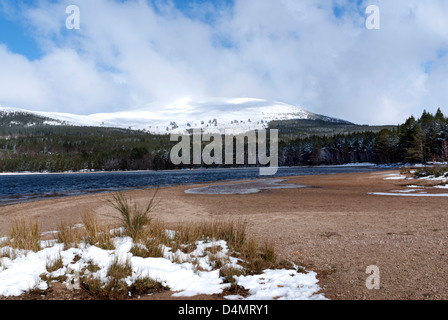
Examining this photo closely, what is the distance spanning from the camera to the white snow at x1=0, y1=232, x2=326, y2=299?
547cm

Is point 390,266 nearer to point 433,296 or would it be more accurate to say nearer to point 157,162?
point 433,296

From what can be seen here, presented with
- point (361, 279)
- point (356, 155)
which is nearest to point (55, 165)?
point (356, 155)

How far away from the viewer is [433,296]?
5066 millimetres

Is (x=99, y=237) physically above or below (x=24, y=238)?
above

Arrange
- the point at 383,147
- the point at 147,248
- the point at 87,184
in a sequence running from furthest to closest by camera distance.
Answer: the point at 383,147 → the point at 87,184 → the point at 147,248

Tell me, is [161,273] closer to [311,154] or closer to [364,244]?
[364,244]

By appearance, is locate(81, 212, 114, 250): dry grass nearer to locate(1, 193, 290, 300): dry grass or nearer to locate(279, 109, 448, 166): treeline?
locate(1, 193, 290, 300): dry grass

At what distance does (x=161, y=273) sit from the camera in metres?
6.02

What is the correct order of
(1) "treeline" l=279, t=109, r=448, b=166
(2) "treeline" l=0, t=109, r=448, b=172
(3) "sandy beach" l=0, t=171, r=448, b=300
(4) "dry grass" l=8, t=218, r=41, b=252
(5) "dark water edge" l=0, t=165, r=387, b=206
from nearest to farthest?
1. (3) "sandy beach" l=0, t=171, r=448, b=300
2. (4) "dry grass" l=8, t=218, r=41, b=252
3. (5) "dark water edge" l=0, t=165, r=387, b=206
4. (1) "treeline" l=279, t=109, r=448, b=166
5. (2) "treeline" l=0, t=109, r=448, b=172

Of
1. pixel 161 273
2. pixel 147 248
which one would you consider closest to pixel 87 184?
pixel 147 248

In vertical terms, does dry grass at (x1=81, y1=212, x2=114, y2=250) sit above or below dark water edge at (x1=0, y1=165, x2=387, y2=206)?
above

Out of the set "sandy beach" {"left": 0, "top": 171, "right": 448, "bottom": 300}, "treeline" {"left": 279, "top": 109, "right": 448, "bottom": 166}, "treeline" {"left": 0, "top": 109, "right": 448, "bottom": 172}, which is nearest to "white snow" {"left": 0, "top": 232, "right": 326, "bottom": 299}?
"sandy beach" {"left": 0, "top": 171, "right": 448, "bottom": 300}

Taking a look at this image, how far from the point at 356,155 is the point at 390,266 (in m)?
140

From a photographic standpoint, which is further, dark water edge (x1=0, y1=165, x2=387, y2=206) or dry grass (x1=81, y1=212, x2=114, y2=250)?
dark water edge (x1=0, y1=165, x2=387, y2=206)
